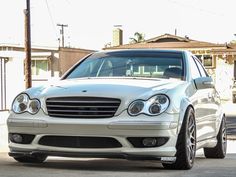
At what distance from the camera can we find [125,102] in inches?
275

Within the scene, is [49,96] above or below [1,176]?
above

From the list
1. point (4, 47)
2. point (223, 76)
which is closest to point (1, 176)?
point (4, 47)

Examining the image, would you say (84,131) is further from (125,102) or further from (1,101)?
(1,101)

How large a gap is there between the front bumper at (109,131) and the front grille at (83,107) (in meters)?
0.08

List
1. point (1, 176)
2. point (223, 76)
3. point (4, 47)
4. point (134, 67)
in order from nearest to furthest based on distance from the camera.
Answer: point (1, 176) → point (134, 67) → point (4, 47) → point (223, 76)

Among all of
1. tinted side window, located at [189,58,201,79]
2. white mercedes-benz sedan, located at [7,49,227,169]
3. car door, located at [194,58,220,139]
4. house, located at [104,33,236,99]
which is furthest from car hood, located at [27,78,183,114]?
house, located at [104,33,236,99]

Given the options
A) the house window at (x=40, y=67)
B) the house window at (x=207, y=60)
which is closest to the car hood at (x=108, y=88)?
the house window at (x=40, y=67)

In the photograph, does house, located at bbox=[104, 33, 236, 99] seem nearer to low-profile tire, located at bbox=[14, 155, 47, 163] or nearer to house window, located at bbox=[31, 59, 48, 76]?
house window, located at bbox=[31, 59, 48, 76]

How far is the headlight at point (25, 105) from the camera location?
23.8 ft

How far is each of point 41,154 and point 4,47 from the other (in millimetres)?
32516

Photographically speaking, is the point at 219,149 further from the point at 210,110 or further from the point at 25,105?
the point at 25,105

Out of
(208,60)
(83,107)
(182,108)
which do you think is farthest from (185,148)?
(208,60)

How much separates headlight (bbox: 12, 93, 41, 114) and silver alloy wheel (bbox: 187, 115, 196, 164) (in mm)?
1771

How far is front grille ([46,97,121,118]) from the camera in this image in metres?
7.01
